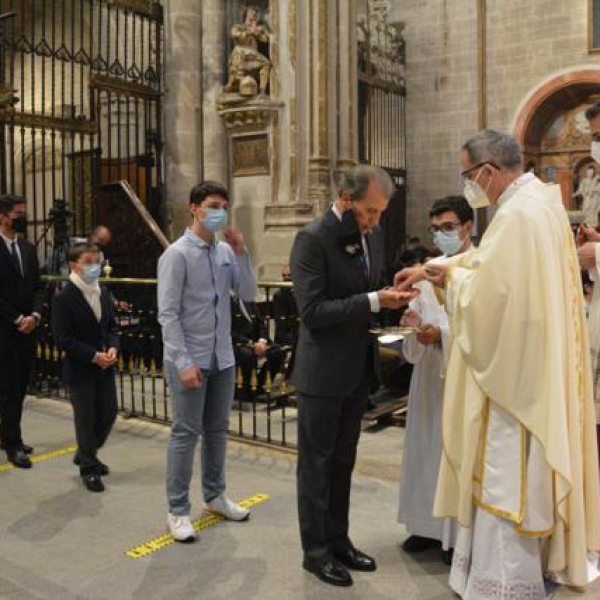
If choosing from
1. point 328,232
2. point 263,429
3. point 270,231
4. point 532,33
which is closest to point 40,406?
point 263,429

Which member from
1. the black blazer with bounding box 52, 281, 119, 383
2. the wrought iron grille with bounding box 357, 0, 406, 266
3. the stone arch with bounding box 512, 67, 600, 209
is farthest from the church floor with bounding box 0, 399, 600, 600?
the stone arch with bounding box 512, 67, 600, 209

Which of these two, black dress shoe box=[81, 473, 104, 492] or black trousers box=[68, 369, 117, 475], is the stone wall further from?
black dress shoe box=[81, 473, 104, 492]

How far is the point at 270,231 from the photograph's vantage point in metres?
9.45

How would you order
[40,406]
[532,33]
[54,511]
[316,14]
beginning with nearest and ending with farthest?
[54,511]
[40,406]
[316,14]
[532,33]

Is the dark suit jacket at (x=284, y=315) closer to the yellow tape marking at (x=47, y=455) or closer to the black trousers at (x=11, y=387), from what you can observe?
the yellow tape marking at (x=47, y=455)

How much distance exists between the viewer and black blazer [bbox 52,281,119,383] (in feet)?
14.7

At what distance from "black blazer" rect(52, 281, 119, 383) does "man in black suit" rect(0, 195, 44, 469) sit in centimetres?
64

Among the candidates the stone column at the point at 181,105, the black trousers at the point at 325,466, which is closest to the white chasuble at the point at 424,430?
the black trousers at the point at 325,466

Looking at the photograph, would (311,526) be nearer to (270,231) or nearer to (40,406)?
(40,406)

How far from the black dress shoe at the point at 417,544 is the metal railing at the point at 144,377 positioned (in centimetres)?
207

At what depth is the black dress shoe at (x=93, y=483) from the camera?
4461 mm

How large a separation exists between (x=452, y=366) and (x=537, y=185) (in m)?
0.73

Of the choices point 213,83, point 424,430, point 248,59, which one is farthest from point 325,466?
point 213,83

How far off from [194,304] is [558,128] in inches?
394
